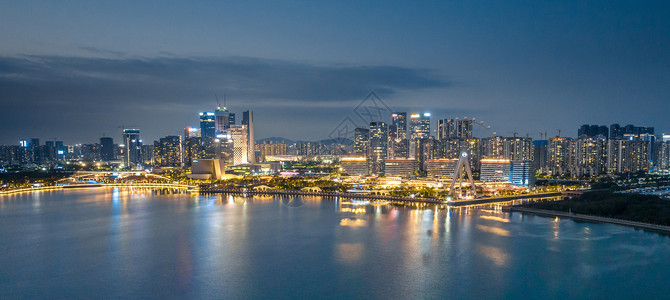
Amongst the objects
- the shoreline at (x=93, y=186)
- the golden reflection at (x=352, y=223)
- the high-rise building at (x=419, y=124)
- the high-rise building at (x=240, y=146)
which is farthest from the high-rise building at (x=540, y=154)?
the golden reflection at (x=352, y=223)

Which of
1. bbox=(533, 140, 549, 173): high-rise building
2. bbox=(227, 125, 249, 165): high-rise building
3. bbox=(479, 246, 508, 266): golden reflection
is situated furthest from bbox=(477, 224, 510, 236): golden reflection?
bbox=(227, 125, 249, 165): high-rise building

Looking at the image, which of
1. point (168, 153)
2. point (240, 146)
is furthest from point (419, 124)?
point (168, 153)

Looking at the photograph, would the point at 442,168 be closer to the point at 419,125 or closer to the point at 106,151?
the point at 419,125

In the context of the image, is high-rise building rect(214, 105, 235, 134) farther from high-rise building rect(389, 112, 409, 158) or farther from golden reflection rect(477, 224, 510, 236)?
golden reflection rect(477, 224, 510, 236)

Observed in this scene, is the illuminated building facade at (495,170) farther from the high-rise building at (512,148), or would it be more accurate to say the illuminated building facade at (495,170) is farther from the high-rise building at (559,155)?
the high-rise building at (559,155)

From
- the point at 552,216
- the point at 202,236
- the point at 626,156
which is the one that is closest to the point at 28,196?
the point at 202,236

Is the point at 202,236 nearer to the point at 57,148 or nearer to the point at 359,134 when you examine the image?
the point at 359,134

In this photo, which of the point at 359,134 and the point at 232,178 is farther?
the point at 359,134
